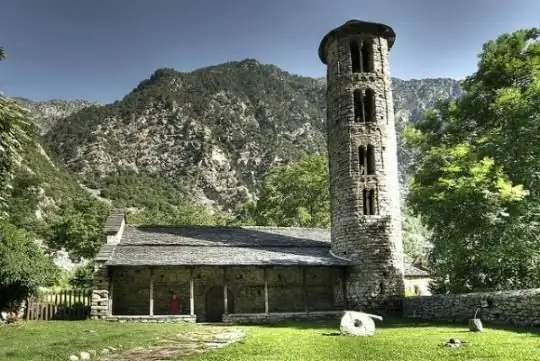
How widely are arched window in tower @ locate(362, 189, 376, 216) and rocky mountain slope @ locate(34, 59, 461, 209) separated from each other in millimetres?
67511

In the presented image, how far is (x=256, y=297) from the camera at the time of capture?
2550 cm

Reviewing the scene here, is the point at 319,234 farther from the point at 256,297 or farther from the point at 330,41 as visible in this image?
the point at 330,41

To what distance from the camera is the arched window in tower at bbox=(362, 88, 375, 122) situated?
27.0 m

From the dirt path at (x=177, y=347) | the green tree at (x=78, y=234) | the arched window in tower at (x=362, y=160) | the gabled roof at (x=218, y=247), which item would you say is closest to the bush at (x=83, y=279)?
the green tree at (x=78, y=234)

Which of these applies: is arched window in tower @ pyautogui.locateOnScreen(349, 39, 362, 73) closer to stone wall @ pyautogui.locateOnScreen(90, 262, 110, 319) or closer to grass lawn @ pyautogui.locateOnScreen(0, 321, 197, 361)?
stone wall @ pyautogui.locateOnScreen(90, 262, 110, 319)

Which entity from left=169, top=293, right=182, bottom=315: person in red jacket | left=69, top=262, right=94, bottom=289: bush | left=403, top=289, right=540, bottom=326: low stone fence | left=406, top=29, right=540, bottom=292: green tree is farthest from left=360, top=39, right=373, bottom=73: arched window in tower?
left=69, top=262, right=94, bottom=289: bush

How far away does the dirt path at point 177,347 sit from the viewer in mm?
10156

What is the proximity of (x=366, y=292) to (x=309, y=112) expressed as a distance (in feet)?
362

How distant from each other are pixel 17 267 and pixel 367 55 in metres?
20.2

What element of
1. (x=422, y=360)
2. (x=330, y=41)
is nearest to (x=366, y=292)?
(x=330, y=41)

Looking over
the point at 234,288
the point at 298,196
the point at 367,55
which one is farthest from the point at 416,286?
the point at 367,55

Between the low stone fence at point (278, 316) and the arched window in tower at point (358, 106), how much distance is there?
10.1 meters

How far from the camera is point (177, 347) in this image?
465 inches

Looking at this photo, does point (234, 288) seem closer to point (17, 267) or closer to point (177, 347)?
point (17, 267)
